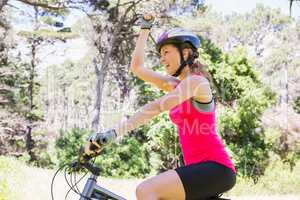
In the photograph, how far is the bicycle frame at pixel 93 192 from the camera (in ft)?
7.45

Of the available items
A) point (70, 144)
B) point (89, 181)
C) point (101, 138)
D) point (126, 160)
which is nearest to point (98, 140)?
point (101, 138)

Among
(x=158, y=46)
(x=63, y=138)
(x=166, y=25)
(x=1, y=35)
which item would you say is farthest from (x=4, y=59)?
(x=158, y=46)

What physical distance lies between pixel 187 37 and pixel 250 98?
15.0 m

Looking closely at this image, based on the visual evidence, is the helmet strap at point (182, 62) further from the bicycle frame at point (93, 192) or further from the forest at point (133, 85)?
the forest at point (133, 85)

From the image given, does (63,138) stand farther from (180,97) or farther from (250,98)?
(180,97)

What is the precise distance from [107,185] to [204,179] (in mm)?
9480

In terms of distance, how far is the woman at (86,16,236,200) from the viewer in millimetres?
2162

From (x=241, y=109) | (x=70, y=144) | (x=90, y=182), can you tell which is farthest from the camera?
(x=70, y=144)

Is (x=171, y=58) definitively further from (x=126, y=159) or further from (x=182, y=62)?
(x=126, y=159)

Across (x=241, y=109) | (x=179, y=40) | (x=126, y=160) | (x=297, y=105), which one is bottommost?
(x=126, y=160)

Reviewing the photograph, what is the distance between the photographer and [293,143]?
67.1 feet

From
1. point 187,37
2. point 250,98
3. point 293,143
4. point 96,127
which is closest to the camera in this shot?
point 187,37

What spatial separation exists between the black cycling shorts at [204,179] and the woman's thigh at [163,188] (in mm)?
27

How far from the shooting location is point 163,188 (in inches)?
84.7
